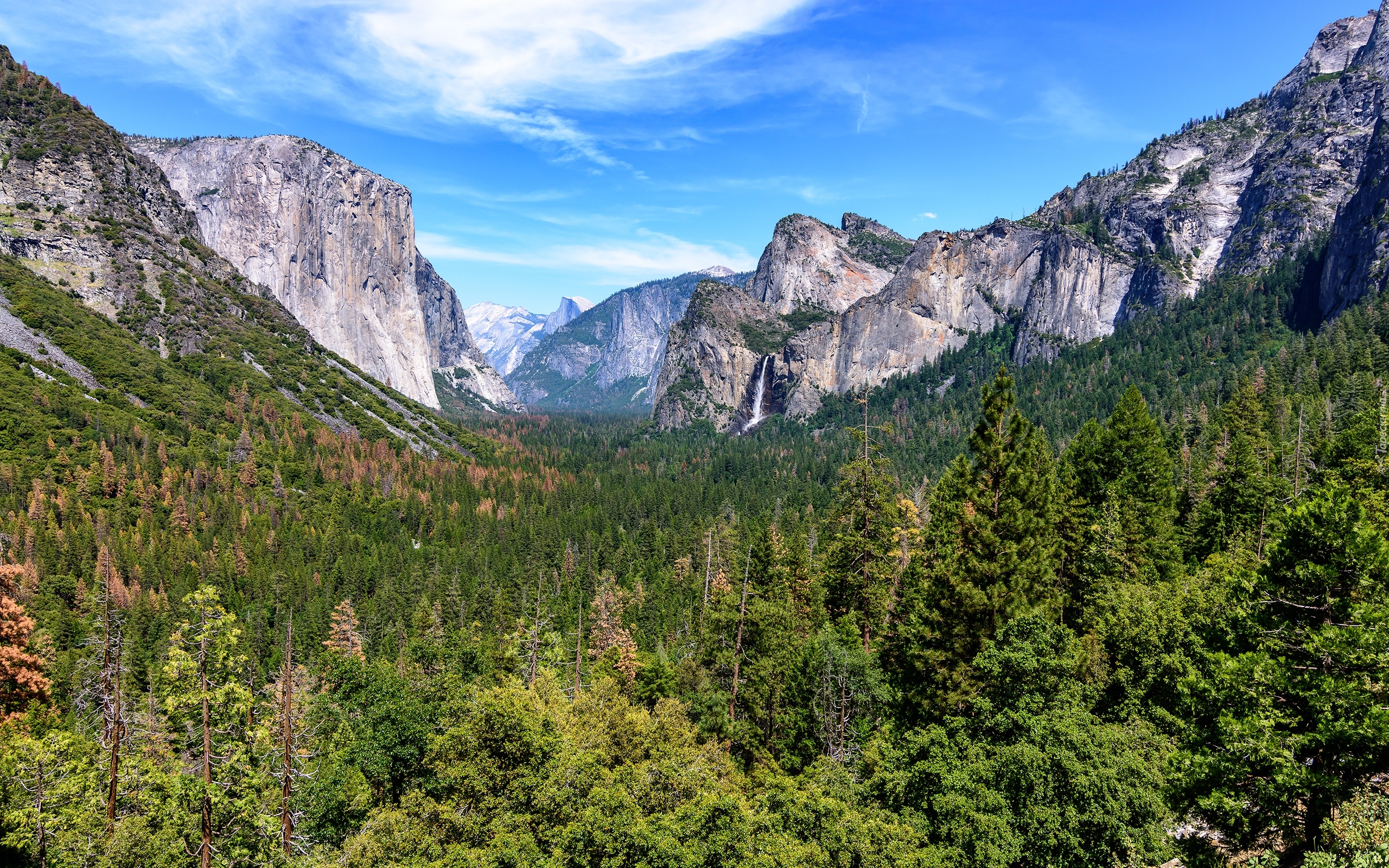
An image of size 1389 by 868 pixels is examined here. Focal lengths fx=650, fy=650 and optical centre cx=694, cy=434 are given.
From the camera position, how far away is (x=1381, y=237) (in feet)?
397

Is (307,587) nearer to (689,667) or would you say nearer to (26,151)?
(689,667)

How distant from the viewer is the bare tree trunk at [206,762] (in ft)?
58.3

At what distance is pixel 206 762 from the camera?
703 inches

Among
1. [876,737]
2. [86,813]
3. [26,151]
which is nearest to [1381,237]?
[876,737]

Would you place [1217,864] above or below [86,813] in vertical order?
above

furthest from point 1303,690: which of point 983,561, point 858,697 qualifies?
point 858,697

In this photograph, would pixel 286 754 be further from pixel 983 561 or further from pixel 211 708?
pixel 983 561

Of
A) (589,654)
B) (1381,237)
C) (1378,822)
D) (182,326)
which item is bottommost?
(589,654)

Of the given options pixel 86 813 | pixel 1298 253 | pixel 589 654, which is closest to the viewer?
pixel 86 813

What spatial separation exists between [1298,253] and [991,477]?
196 meters

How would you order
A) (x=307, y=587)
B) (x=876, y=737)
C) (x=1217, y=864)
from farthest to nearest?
(x=307, y=587)
(x=876, y=737)
(x=1217, y=864)

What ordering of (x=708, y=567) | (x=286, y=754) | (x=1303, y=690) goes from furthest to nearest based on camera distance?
(x=708, y=567), (x=286, y=754), (x=1303, y=690)

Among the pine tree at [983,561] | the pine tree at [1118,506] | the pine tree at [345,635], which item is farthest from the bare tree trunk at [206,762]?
the pine tree at [345,635]

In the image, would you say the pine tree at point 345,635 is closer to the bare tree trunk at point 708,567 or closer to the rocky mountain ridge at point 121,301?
the bare tree trunk at point 708,567
